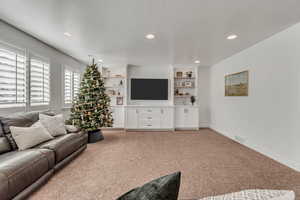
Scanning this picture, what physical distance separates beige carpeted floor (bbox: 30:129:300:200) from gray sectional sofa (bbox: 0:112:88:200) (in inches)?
6.3

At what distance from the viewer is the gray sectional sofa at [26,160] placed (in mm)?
1476

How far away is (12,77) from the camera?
2.71 m

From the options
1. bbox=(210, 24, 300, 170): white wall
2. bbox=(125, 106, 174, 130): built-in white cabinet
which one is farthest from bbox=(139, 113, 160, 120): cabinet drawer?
bbox=(210, 24, 300, 170): white wall

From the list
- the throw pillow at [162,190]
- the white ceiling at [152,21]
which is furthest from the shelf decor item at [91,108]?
the throw pillow at [162,190]

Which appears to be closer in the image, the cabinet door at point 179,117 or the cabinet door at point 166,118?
the cabinet door at point 166,118

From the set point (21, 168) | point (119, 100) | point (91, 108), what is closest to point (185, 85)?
point (119, 100)

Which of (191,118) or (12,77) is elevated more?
(12,77)

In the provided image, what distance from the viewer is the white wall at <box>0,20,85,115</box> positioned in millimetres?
2643

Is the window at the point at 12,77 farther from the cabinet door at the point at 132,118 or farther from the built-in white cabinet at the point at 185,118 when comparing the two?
the built-in white cabinet at the point at 185,118

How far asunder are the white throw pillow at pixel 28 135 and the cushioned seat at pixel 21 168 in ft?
0.53

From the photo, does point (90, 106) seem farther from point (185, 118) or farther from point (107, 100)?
point (185, 118)

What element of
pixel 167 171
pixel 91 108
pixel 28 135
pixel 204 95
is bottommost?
pixel 167 171

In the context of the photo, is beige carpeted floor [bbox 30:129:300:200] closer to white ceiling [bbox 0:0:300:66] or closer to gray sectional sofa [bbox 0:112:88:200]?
gray sectional sofa [bbox 0:112:88:200]

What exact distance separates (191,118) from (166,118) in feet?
3.08
